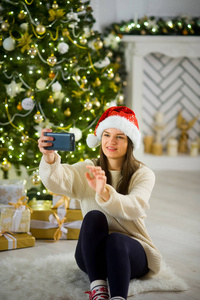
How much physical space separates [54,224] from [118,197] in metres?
1.12

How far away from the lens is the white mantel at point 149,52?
5.33 meters

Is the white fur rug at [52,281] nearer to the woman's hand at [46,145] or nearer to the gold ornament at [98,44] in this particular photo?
the woman's hand at [46,145]

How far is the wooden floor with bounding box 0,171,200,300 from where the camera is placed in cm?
205

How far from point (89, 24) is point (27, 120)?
92cm

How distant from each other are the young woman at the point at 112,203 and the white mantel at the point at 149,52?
351 cm

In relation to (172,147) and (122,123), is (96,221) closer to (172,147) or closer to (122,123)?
(122,123)

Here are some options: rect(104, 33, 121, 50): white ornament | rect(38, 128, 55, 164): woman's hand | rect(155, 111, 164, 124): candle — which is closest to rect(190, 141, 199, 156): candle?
rect(155, 111, 164, 124): candle

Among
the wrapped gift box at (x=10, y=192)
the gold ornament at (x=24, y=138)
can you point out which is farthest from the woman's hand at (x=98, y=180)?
the gold ornament at (x=24, y=138)

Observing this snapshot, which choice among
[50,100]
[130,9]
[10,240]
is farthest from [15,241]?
[130,9]

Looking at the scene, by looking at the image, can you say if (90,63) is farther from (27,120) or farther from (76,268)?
(76,268)

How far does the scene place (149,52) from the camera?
17.7 ft

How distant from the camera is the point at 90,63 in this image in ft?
10.6

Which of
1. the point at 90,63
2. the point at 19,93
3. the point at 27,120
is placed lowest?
the point at 27,120

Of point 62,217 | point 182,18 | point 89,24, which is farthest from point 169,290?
point 182,18
